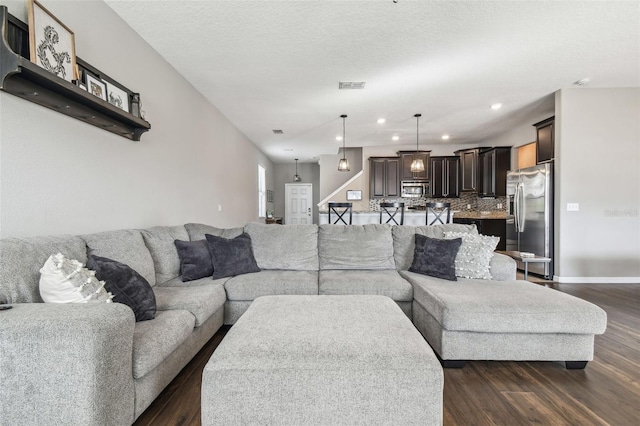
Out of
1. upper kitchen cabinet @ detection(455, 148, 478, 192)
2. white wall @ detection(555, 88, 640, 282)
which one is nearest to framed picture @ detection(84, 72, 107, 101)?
white wall @ detection(555, 88, 640, 282)

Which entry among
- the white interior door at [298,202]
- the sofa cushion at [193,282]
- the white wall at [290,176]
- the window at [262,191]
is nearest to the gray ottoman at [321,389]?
the sofa cushion at [193,282]

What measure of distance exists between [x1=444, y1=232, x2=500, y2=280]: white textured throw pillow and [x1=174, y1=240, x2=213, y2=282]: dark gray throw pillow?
232 centimetres

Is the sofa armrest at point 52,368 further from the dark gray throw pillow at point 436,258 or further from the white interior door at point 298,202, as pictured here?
the white interior door at point 298,202

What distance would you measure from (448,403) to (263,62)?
11.4ft

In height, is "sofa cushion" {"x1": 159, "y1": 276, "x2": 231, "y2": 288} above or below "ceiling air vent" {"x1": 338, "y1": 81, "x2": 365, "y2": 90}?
below

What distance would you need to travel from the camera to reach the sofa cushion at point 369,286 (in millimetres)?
2465

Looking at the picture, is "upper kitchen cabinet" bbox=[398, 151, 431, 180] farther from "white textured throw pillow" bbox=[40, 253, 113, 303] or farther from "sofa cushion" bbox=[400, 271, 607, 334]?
"white textured throw pillow" bbox=[40, 253, 113, 303]

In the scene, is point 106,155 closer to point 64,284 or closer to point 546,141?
point 64,284

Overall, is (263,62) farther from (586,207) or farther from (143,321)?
(586,207)

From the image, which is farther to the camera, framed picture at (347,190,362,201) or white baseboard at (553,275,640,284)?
framed picture at (347,190,362,201)

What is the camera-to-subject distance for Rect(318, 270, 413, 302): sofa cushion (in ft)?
8.09

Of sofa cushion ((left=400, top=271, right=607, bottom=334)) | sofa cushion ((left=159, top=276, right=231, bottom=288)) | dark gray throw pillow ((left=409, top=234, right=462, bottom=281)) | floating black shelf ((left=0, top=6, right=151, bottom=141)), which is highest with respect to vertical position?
floating black shelf ((left=0, top=6, right=151, bottom=141))

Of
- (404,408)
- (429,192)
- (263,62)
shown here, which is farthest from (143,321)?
(429,192)

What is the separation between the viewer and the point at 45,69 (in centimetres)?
156
